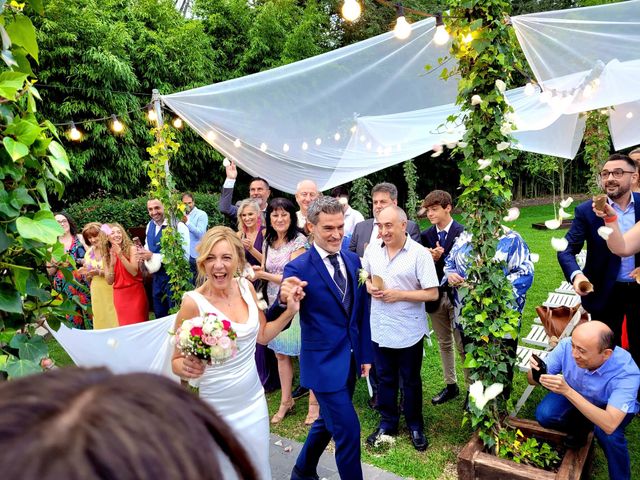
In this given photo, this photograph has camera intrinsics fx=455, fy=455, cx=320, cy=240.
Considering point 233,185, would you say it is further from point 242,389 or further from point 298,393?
point 242,389

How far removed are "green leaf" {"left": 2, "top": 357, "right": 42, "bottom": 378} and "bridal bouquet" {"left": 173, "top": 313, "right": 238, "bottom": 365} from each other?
1027 mm

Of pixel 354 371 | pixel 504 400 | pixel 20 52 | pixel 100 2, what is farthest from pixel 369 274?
pixel 100 2

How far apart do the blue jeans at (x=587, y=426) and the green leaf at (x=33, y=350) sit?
3.17m

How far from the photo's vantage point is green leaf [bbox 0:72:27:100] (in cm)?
137

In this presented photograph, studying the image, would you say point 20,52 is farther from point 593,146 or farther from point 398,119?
point 593,146

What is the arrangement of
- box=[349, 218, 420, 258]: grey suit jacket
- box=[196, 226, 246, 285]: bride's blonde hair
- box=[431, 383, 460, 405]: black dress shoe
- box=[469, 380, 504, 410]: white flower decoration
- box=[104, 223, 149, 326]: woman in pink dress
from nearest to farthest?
box=[196, 226, 246, 285]: bride's blonde hair < box=[469, 380, 504, 410]: white flower decoration < box=[431, 383, 460, 405]: black dress shoe < box=[349, 218, 420, 258]: grey suit jacket < box=[104, 223, 149, 326]: woman in pink dress

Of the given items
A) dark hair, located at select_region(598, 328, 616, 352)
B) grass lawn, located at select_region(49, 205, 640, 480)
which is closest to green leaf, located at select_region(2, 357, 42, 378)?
grass lawn, located at select_region(49, 205, 640, 480)

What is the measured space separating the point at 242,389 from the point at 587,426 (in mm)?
2394

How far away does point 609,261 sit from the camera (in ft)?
12.1

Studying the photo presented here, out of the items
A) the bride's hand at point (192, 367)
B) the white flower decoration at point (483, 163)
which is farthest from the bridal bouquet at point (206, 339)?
the white flower decoration at point (483, 163)

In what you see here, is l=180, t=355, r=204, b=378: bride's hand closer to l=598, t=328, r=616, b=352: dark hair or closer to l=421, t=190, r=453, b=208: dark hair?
l=598, t=328, r=616, b=352: dark hair

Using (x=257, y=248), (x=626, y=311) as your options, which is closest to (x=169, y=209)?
(x=257, y=248)

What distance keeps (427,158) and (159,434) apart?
19.3 metres

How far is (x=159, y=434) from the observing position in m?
0.42
